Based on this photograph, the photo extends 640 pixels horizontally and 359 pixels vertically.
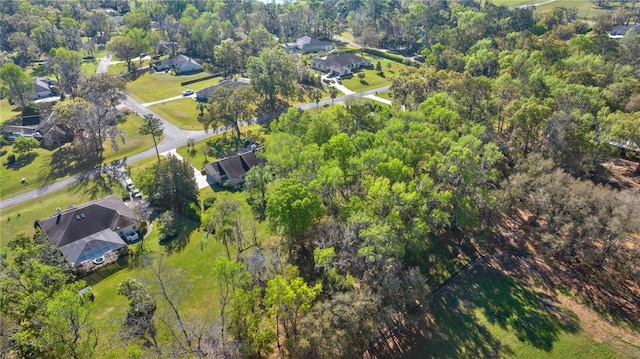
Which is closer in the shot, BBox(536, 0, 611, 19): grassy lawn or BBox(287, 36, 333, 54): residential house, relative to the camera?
BBox(287, 36, 333, 54): residential house

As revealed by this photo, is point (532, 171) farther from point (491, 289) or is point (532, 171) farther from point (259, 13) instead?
point (259, 13)

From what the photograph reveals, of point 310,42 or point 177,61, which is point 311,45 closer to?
point 310,42

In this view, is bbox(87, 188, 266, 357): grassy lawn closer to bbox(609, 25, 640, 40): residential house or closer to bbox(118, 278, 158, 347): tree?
bbox(118, 278, 158, 347): tree

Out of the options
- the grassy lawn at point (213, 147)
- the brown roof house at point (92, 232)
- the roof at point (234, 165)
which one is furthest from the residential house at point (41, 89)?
the roof at point (234, 165)

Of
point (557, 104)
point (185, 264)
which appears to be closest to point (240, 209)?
point (185, 264)

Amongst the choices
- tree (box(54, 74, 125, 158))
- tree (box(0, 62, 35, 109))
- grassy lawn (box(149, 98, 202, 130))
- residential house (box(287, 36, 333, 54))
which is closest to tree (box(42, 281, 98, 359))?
tree (box(54, 74, 125, 158))

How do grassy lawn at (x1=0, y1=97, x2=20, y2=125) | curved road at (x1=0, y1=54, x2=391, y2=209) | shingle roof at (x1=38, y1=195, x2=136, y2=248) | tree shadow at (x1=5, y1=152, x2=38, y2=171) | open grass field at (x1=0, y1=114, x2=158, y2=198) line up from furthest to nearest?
1. grassy lawn at (x1=0, y1=97, x2=20, y2=125)
2. tree shadow at (x1=5, y1=152, x2=38, y2=171)
3. open grass field at (x1=0, y1=114, x2=158, y2=198)
4. curved road at (x1=0, y1=54, x2=391, y2=209)
5. shingle roof at (x1=38, y1=195, x2=136, y2=248)
